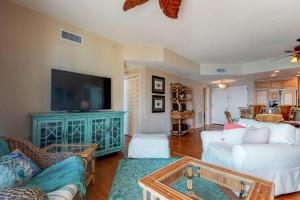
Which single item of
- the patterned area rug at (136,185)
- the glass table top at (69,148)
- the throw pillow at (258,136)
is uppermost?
the throw pillow at (258,136)

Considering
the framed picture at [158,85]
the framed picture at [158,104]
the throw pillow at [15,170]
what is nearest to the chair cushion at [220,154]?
the throw pillow at [15,170]

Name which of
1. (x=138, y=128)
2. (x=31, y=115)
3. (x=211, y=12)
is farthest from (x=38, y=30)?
(x=138, y=128)

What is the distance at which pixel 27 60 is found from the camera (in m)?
2.28

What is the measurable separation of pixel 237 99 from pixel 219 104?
88 cm

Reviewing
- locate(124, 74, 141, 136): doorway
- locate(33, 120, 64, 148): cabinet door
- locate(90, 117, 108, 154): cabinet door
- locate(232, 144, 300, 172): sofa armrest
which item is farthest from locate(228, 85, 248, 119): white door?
locate(33, 120, 64, 148): cabinet door

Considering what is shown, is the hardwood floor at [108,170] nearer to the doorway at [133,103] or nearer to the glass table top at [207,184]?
the glass table top at [207,184]

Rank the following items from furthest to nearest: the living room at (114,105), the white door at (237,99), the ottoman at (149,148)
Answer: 1. the white door at (237,99)
2. the ottoman at (149,148)
3. the living room at (114,105)

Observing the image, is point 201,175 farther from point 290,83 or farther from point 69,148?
point 290,83

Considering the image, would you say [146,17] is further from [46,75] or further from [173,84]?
[173,84]

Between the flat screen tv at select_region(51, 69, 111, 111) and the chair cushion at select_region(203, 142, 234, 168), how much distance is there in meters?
2.08

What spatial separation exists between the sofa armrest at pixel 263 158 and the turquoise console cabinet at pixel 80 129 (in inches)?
82.7

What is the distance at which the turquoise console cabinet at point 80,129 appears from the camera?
7.08 feet

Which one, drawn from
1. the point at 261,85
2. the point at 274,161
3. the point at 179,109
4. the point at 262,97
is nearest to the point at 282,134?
the point at 274,161

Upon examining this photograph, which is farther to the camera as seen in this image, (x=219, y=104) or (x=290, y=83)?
(x=219, y=104)
